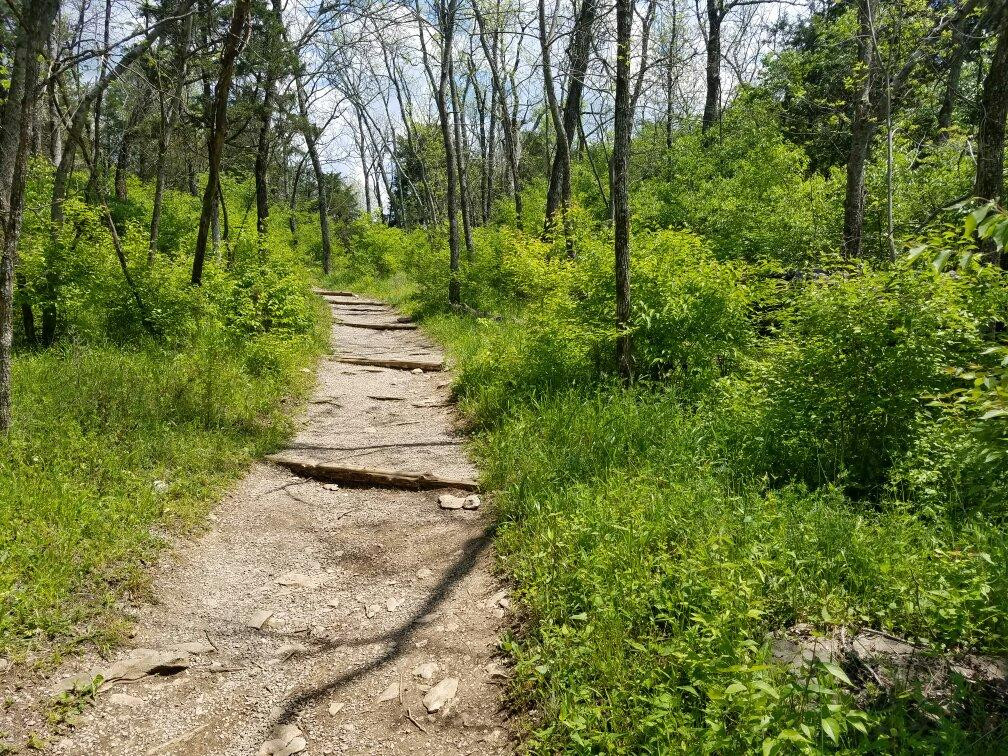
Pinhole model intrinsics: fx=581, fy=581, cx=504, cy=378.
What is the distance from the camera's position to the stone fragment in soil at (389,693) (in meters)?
2.90

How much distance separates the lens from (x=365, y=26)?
707 centimetres

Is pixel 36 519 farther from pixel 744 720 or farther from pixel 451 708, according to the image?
pixel 744 720

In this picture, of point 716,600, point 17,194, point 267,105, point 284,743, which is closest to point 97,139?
point 267,105

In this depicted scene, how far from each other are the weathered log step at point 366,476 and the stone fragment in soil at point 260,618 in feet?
6.18

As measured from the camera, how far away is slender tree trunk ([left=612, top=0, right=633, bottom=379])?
550cm

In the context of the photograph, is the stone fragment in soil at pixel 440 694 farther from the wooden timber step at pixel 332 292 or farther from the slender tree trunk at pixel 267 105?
the wooden timber step at pixel 332 292

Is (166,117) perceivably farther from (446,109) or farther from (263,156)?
(446,109)

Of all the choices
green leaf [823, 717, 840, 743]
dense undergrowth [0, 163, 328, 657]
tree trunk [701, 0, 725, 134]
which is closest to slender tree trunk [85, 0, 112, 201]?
dense undergrowth [0, 163, 328, 657]

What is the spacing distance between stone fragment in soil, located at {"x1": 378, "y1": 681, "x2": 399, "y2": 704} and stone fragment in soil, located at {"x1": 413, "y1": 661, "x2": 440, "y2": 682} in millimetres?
124

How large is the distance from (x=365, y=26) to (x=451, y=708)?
24.3 ft

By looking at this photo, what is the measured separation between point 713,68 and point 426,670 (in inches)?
774

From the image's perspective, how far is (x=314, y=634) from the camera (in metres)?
3.39

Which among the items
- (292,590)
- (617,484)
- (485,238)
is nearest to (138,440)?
(292,590)

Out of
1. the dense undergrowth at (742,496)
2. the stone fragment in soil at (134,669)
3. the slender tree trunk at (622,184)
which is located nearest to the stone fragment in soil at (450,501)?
the dense undergrowth at (742,496)
